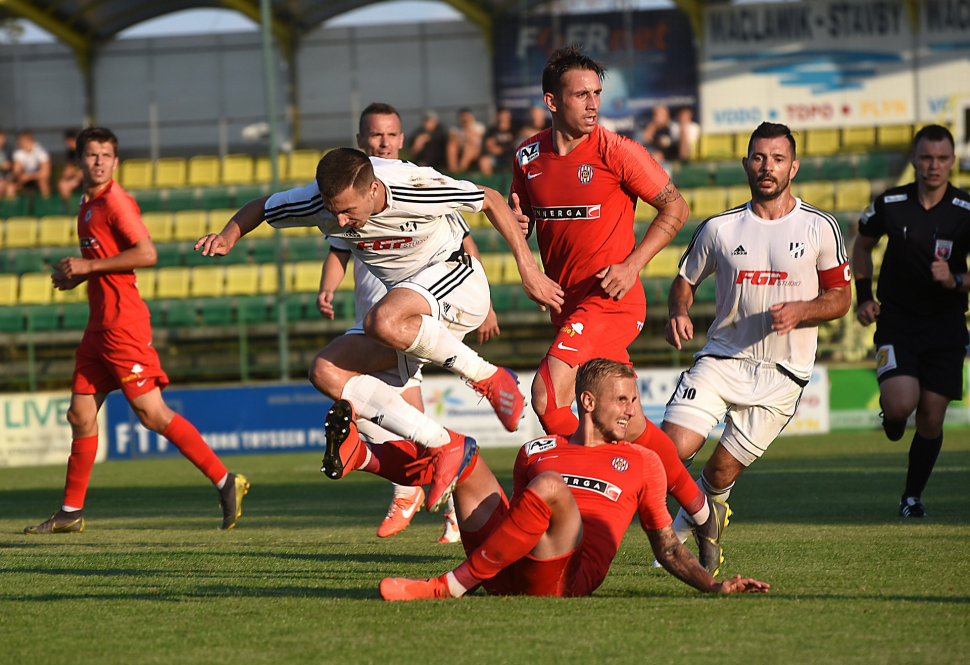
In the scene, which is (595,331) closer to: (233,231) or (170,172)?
(233,231)

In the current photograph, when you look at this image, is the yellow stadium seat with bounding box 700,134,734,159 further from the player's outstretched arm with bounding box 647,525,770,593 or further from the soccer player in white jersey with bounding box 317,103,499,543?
the player's outstretched arm with bounding box 647,525,770,593

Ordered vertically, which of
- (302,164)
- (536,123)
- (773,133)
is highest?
(536,123)

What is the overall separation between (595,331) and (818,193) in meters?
16.0

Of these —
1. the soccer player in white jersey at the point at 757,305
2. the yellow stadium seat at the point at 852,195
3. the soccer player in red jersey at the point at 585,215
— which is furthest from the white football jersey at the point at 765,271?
the yellow stadium seat at the point at 852,195

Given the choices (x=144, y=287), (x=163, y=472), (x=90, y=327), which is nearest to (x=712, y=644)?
(x=90, y=327)

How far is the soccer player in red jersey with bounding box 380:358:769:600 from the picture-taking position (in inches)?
150

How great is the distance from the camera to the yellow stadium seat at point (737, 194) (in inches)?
795

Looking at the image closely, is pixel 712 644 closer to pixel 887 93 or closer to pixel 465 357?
pixel 465 357

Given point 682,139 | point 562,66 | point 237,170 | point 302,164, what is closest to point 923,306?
point 562,66

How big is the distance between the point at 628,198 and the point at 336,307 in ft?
43.6

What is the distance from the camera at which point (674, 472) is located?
4227mm

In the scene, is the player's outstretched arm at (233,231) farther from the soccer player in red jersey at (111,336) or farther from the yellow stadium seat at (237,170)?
the yellow stadium seat at (237,170)

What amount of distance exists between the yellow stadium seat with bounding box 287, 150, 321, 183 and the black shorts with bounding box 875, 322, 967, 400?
17.3 m

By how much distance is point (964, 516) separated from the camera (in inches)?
251
